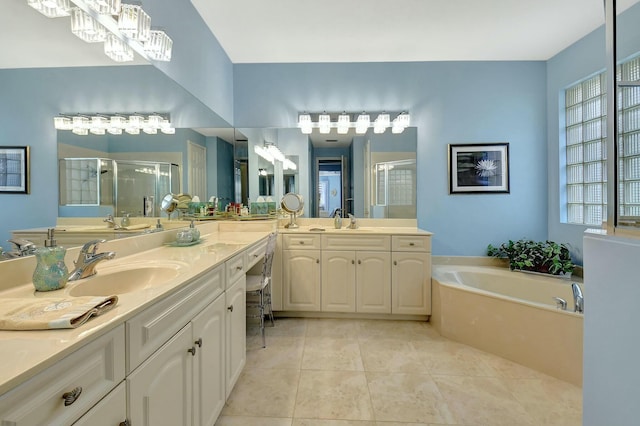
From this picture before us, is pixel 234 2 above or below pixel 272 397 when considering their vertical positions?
above

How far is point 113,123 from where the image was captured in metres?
1.34

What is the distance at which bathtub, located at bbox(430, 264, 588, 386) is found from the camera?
1741 mm

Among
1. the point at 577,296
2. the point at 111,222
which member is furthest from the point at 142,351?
the point at 577,296

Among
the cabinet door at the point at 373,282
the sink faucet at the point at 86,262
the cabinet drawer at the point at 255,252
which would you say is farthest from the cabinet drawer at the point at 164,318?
the cabinet door at the point at 373,282

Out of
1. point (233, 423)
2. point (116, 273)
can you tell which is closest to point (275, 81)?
point (116, 273)

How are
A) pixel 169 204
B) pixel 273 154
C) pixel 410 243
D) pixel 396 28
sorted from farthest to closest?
1. pixel 273 154
2. pixel 410 243
3. pixel 396 28
4. pixel 169 204

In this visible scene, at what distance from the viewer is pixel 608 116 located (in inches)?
38.1

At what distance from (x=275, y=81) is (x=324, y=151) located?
93 cm

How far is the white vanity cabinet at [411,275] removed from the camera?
249 centimetres

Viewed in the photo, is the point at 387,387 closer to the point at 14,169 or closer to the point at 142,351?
the point at 142,351

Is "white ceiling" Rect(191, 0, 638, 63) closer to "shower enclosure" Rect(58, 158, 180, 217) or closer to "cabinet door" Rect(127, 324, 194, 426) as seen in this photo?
"shower enclosure" Rect(58, 158, 180, 217)

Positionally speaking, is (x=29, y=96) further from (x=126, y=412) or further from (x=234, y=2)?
(x=234, y=2)

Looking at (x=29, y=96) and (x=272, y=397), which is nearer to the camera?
(x=29, y=96)

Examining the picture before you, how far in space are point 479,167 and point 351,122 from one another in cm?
145
